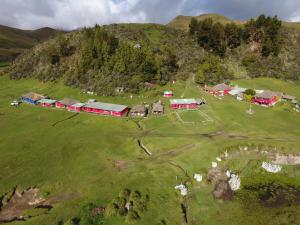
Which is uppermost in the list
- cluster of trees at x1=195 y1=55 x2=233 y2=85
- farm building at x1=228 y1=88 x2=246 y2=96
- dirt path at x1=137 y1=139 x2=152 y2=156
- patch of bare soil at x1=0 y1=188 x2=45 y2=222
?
cluster of trees at x1=195 y1=55 x2=233 y2=85

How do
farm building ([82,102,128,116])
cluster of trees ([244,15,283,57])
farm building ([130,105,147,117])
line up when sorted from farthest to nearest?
1. cluster of trees ([244,15,283,57])
2. farm building ([82,102,128,116])
3. farm building ([130,105,147,117])

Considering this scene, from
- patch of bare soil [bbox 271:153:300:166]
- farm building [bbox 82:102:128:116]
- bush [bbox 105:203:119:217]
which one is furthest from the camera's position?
farm building [bbox 82:102:128:116]

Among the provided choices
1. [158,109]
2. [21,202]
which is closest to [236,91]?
[158,109]

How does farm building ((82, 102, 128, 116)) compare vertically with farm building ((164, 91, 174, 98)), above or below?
below

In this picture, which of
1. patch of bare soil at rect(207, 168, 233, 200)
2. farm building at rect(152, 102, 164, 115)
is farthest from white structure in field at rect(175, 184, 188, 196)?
farm building at rect(152, 102, 164, 115)

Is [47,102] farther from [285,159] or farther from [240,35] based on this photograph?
[240,35]

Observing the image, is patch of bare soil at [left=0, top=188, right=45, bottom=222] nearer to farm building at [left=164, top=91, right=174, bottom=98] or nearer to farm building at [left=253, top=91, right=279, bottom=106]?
farm building at [left=164, top=91, right=174, bottom=98]
